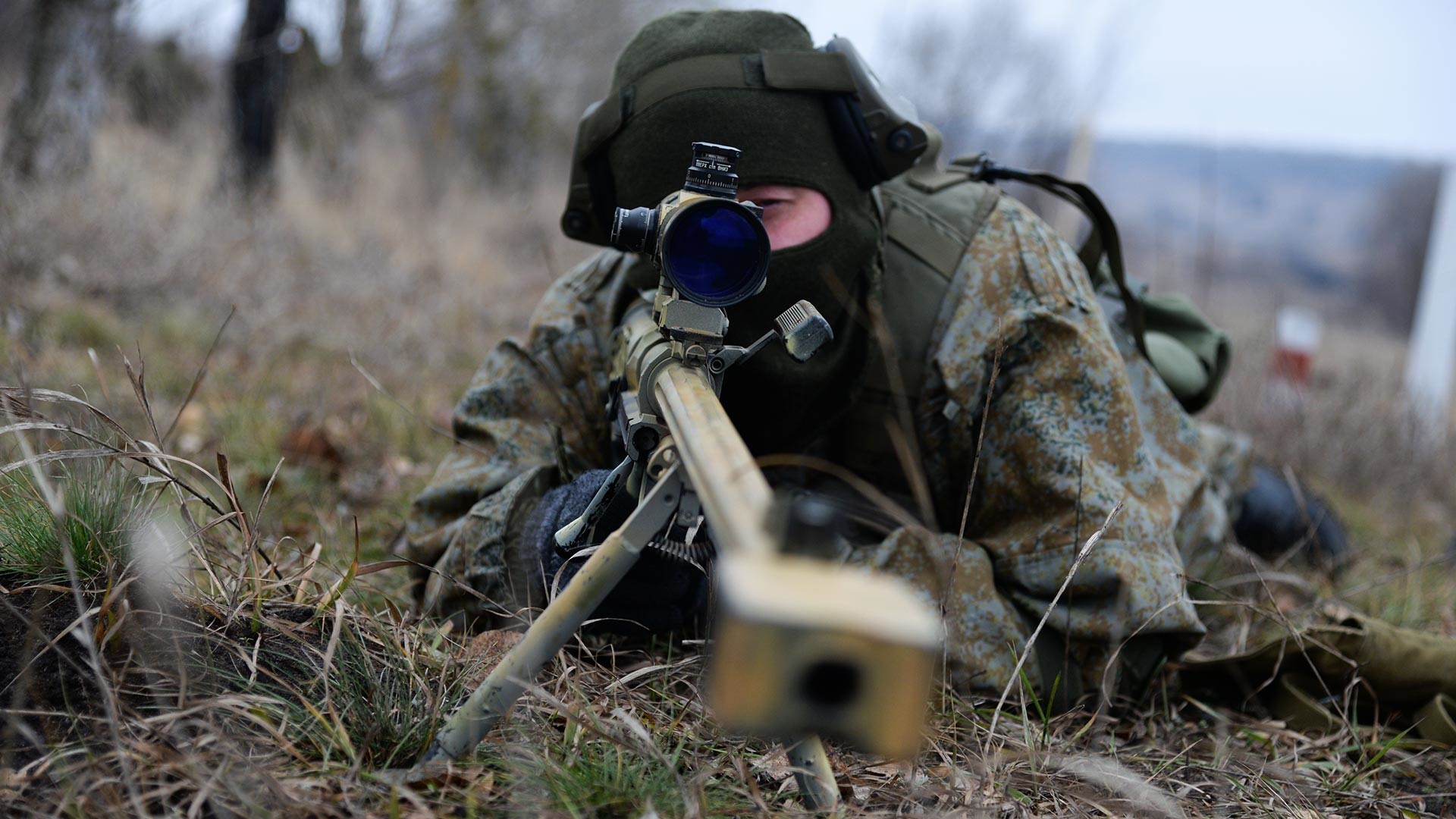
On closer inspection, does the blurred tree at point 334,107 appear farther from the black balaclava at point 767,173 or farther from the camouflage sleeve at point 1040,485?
the camouflage sleeve at point 1040,485

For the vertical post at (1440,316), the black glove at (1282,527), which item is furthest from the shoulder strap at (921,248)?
the vertical post at (1440,316)

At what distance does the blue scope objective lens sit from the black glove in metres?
2.73

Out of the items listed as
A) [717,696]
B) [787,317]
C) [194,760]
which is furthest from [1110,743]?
[194,760]

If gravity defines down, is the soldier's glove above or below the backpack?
below

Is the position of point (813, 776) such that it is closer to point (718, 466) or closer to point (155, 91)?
point (718, 466)

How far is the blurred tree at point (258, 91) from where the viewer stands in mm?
7680

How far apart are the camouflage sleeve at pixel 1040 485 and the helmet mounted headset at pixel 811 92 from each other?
370 mm

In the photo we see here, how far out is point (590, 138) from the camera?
2219 mm

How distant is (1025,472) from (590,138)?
46.7 inches

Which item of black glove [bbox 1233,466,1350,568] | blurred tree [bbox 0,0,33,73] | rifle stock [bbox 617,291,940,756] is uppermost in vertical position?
blurred tree [bbox 0,0,33,73]

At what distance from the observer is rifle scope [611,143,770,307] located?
1.40 m

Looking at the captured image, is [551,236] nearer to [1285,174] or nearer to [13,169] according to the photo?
[13,169]

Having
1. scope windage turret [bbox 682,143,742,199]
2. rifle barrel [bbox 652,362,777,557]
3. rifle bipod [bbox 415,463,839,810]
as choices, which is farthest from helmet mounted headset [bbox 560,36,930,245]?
rifle bipod [bbox 415,463,839,810]

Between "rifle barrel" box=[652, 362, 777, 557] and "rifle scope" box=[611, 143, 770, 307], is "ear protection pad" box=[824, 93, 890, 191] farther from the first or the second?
"rifle barrel" box=[652, 362, 777, 557]
